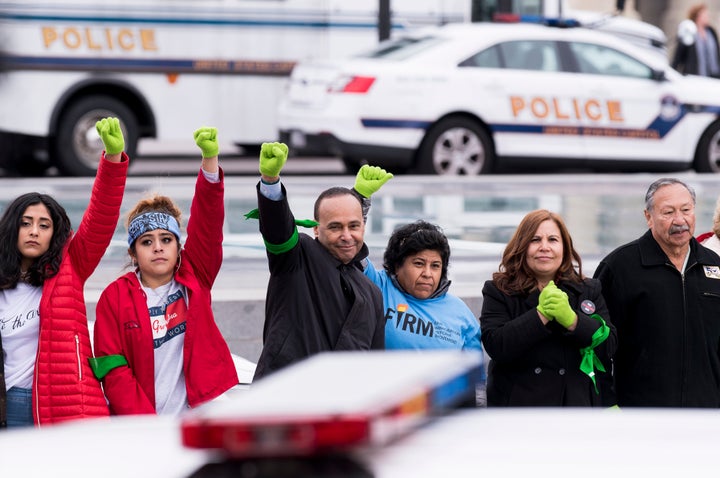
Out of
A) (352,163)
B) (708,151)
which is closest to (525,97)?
(352,163)

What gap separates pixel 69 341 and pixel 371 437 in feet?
8.67

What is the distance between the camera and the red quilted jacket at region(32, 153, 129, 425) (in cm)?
390

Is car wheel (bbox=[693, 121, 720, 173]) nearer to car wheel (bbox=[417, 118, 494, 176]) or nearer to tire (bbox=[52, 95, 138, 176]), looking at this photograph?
car wheel (bbox=[417, 118, 494, 176])

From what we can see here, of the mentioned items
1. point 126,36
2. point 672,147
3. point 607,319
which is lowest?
point 607,319

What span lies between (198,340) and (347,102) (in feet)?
26.2

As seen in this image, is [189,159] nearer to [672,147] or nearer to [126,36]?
[126,36]

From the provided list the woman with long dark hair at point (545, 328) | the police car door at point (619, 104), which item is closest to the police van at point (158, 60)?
the police car door at point (619, 104)

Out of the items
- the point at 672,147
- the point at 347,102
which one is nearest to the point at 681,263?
the point at 347,102

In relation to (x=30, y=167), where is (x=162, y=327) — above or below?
below

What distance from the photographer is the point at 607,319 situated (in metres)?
4.45

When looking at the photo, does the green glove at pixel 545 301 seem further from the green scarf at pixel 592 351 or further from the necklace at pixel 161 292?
the necklace at pixel 161 292

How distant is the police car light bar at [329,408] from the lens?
4.72 ft

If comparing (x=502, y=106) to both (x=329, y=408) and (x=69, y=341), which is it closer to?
(x=69, y=341)

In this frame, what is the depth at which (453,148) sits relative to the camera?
12.2 meters
